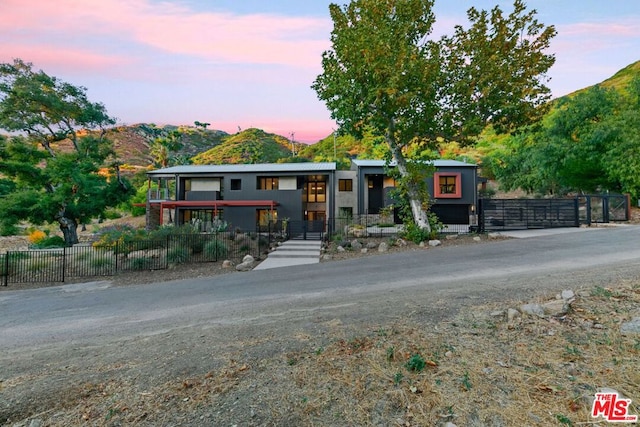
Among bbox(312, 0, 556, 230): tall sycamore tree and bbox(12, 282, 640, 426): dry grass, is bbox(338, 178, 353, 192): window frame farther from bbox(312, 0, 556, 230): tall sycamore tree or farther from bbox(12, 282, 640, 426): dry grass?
bbox(12, 282, 640, 426): dry grass

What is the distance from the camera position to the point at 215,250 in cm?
1318

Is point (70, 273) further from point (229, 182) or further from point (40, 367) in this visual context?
point (229, 182)

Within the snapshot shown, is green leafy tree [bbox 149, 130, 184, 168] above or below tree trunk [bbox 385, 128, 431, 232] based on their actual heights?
above

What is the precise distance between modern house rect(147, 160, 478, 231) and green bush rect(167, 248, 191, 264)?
1105 cm

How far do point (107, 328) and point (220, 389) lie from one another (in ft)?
14.3

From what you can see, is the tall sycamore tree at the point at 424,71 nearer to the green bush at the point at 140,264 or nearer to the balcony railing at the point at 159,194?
Answer: the green bush at the point at 140,264

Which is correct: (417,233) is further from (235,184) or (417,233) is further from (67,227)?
(67,227)

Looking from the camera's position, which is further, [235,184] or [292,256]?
[235,184]

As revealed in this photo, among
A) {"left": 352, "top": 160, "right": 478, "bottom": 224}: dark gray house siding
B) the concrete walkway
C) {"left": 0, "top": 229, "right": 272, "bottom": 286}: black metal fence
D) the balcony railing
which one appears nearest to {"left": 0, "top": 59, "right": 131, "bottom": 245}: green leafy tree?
the balcony railing

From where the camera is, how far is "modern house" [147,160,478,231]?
989 inches

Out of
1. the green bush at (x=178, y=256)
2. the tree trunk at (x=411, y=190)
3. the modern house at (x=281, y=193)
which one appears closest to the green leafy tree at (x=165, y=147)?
the modern house at (x=281, y=193)

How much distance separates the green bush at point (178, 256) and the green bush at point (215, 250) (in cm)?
83

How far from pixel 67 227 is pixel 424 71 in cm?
2943

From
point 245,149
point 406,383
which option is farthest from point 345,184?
point 245,149
